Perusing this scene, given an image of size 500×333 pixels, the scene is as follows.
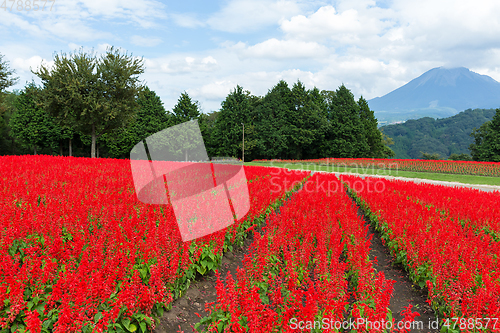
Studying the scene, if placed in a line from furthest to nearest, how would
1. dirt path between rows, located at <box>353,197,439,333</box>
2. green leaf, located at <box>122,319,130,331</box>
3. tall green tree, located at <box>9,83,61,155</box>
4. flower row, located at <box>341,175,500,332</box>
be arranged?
tall green tree, located at <box>9,83,61,155</box> → dirt path between rows, located at <box>353,197,439,333</box> → flower row, located at <box>341,175,500,332</box> → green leaf, located at <box>122,319,130,331</box>

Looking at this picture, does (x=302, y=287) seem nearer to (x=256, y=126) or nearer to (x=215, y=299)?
(x=215, y=299)

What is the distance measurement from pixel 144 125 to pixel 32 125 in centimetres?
1661

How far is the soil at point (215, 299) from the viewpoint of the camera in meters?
4.29

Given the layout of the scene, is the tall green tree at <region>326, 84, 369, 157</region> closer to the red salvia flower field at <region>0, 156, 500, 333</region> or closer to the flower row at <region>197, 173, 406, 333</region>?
the red salvia flower field at <region>0, 156, 500, 333</region>

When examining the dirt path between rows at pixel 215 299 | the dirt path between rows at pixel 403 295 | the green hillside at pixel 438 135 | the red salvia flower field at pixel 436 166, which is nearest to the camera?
the dirt path between rows at pixel 215 299

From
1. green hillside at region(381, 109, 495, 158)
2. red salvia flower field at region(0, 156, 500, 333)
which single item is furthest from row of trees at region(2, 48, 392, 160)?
green hillside at region(381, 109, 495, 158)

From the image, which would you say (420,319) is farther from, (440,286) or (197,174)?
(197,174)

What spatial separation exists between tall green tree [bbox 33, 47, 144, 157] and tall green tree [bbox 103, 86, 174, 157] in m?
25.3

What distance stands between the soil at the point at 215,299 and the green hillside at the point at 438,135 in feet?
371

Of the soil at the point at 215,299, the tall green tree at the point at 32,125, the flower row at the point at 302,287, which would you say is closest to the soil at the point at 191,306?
the soil at the point at 215,299

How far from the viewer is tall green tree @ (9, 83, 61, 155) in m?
45.1

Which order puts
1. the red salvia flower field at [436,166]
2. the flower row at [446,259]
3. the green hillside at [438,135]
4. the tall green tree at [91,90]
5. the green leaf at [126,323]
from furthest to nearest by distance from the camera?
the green hillside at [438,135], the red salvia flower field at [436,166], the tall green tree at [91,90], the flower row at [446,259], the green leaf at [126,323]

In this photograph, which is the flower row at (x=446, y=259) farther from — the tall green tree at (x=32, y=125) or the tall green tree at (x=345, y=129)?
the tall green tree at (x=32, y=125)

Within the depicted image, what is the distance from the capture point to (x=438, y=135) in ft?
380
